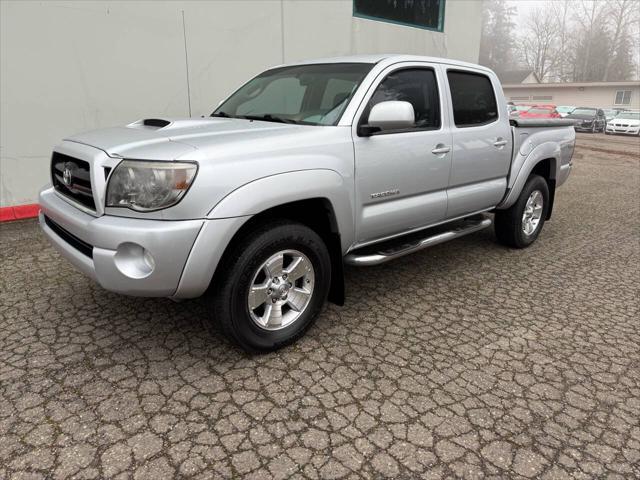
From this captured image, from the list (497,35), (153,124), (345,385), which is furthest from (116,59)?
(497,35)

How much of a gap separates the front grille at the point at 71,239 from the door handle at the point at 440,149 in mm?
2542

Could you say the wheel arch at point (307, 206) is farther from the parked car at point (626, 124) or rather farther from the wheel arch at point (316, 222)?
the parked car at point (626, 124)

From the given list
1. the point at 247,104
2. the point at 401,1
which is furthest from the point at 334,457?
the point at 401,1

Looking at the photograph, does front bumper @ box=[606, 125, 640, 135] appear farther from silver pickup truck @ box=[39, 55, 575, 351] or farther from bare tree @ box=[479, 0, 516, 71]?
bare tree @ box=[479, 0, 516, 71]

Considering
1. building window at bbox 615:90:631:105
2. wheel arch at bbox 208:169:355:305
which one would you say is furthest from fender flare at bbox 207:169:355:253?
building window at bbox 615:90:631:105

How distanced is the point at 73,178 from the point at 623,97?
54526 mm

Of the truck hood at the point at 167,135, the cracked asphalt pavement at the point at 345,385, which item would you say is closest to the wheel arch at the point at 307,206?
the truck hood at the point at 167,135

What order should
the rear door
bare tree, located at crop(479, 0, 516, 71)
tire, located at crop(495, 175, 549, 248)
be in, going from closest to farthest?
the rear door
tire, located at crop(495, 175, 549, 248)
bare tree, located at crop(479, 0, 516, 71)

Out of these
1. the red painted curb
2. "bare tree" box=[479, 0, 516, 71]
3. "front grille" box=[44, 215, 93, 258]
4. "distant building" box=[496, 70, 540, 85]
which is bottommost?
the red painted curb

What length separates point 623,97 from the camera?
46.2 metres

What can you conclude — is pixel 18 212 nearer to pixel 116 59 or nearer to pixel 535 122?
pixel 116 59

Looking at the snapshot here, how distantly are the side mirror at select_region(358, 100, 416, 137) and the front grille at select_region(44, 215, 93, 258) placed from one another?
185cm

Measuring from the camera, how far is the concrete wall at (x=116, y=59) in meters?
5.85

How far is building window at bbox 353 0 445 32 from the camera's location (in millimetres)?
8884
